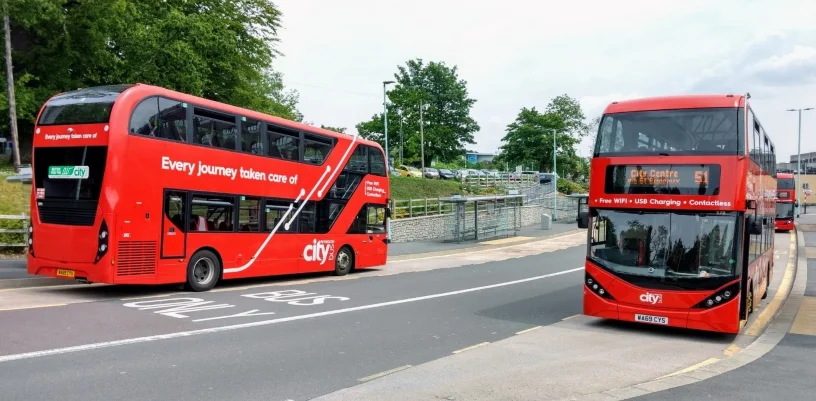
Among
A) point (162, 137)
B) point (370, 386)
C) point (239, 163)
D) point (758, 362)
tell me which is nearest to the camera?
point (370, 386)

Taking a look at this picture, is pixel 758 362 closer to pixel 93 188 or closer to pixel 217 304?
pixel 217 304

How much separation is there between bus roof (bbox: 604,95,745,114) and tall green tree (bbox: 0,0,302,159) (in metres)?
27.1

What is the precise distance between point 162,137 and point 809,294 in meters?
15.7

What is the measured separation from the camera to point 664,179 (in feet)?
33.6

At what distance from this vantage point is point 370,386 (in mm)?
6613

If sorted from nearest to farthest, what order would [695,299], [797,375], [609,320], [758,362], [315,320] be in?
[797,375]
[758,362]
[695,299]
[315,320]
[609,320]

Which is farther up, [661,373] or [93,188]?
[93,188]

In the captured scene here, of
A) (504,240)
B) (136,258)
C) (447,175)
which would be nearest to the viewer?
(136,258)

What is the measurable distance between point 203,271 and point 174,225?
4.85 feet

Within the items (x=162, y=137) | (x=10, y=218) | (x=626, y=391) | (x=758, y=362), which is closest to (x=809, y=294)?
(x=758, y=362)

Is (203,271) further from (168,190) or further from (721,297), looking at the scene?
(721,297)

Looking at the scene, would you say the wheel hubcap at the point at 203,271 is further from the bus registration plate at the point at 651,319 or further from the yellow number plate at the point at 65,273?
the bus registration plate at the point at 651,319

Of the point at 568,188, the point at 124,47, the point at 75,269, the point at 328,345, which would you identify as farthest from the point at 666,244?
the point at 568,188

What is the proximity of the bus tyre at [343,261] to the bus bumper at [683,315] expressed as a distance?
9872 mm
